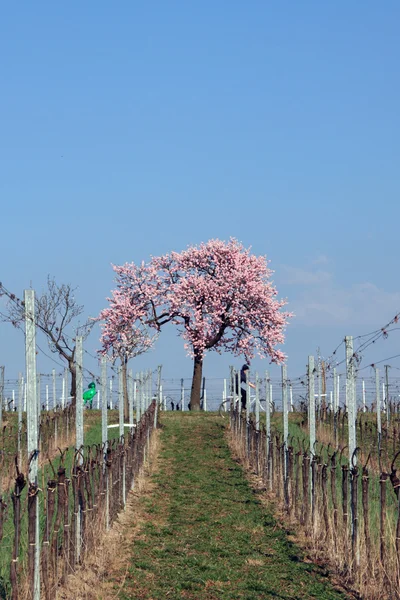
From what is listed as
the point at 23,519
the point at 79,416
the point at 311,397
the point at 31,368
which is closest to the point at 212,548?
the point at 79,416

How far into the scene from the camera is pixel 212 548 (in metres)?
14.0

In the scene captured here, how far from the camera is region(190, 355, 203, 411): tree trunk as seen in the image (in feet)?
151

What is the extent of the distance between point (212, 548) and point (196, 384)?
106 feet

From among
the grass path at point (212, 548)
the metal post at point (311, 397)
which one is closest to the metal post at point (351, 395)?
the grass path at point (212, 548)

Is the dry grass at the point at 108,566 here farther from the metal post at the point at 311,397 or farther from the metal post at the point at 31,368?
the metal post at the point at 311,397

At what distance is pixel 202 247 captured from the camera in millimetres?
50625

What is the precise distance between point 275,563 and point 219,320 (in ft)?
113

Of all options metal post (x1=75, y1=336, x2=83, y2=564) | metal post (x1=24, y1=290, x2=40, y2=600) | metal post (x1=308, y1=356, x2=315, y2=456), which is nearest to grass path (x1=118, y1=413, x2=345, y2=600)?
metal post (x1=75, y1=336, x2=83, y2=564)

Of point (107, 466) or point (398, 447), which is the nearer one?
point (107, 466)

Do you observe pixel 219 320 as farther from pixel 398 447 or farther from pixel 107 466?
pixel 107 466

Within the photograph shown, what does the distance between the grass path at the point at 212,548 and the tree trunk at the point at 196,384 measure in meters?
22.0

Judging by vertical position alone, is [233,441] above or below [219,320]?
below

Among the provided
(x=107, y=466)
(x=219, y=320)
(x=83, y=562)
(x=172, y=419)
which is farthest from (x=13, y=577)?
(x=219, y=320)

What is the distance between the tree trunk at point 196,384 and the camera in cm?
4591
